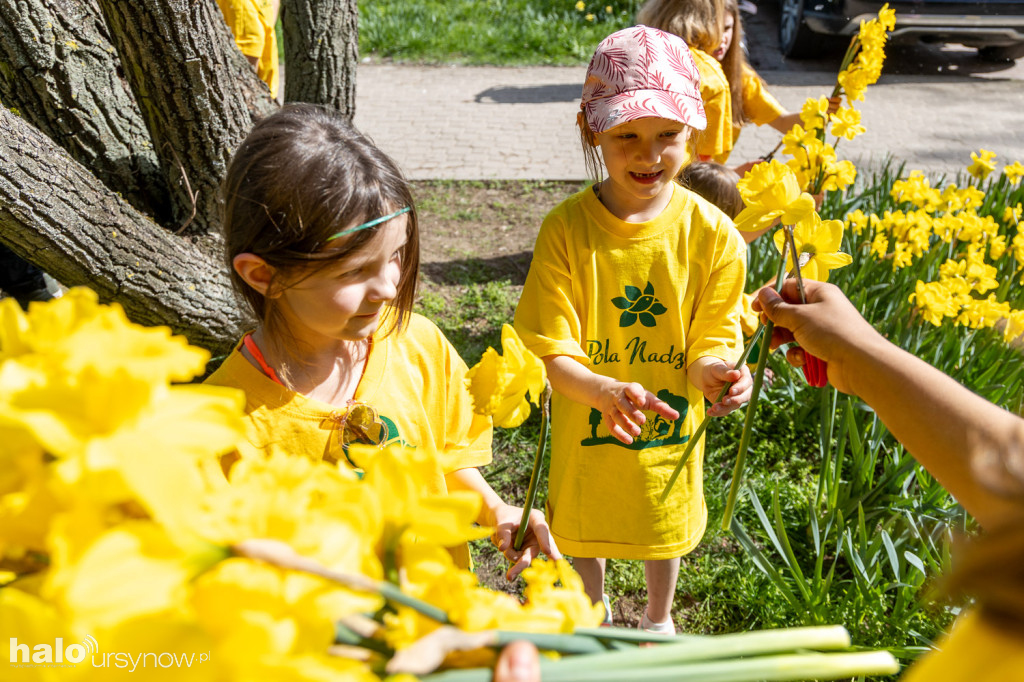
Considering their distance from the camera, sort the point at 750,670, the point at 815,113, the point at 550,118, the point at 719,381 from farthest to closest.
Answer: the point at 550,118
the point at 815,113
the point at 719,381
the point at 750,670

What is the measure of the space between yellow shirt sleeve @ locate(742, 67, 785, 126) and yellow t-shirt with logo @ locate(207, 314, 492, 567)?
2425 millimetres

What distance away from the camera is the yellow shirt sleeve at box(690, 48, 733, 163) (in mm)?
2957

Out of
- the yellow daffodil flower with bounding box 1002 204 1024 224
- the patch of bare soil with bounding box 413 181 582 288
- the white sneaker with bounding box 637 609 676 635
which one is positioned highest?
the yellow daffodil flower with bounding box 1002 204 1024 224

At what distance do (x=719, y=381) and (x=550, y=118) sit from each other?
5265mm

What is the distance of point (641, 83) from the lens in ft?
5.72

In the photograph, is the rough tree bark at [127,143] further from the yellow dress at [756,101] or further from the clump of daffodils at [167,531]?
the yellow dress at [756,101]

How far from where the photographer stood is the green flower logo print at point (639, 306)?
181 cm

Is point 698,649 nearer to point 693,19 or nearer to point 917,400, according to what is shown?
Answer: point 917,400

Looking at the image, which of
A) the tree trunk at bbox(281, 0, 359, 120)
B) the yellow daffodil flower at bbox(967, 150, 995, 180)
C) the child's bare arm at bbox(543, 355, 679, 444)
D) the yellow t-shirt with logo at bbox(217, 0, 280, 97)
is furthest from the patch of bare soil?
the child's bare arm at bbox(543, 355, 679, 444)

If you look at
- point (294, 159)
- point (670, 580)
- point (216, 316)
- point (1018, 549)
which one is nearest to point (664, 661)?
point (1018, 549)

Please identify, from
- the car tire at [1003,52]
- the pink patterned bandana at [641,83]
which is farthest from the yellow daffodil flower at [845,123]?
the car tire at [1003,52]

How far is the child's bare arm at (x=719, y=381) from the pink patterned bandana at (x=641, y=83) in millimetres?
580

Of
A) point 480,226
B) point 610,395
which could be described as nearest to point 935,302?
point 610,395

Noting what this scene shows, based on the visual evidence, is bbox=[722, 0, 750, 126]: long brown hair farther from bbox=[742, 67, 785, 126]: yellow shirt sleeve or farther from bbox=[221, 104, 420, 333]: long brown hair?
bbox=[221, 104, 420, 333]: long brown hair
